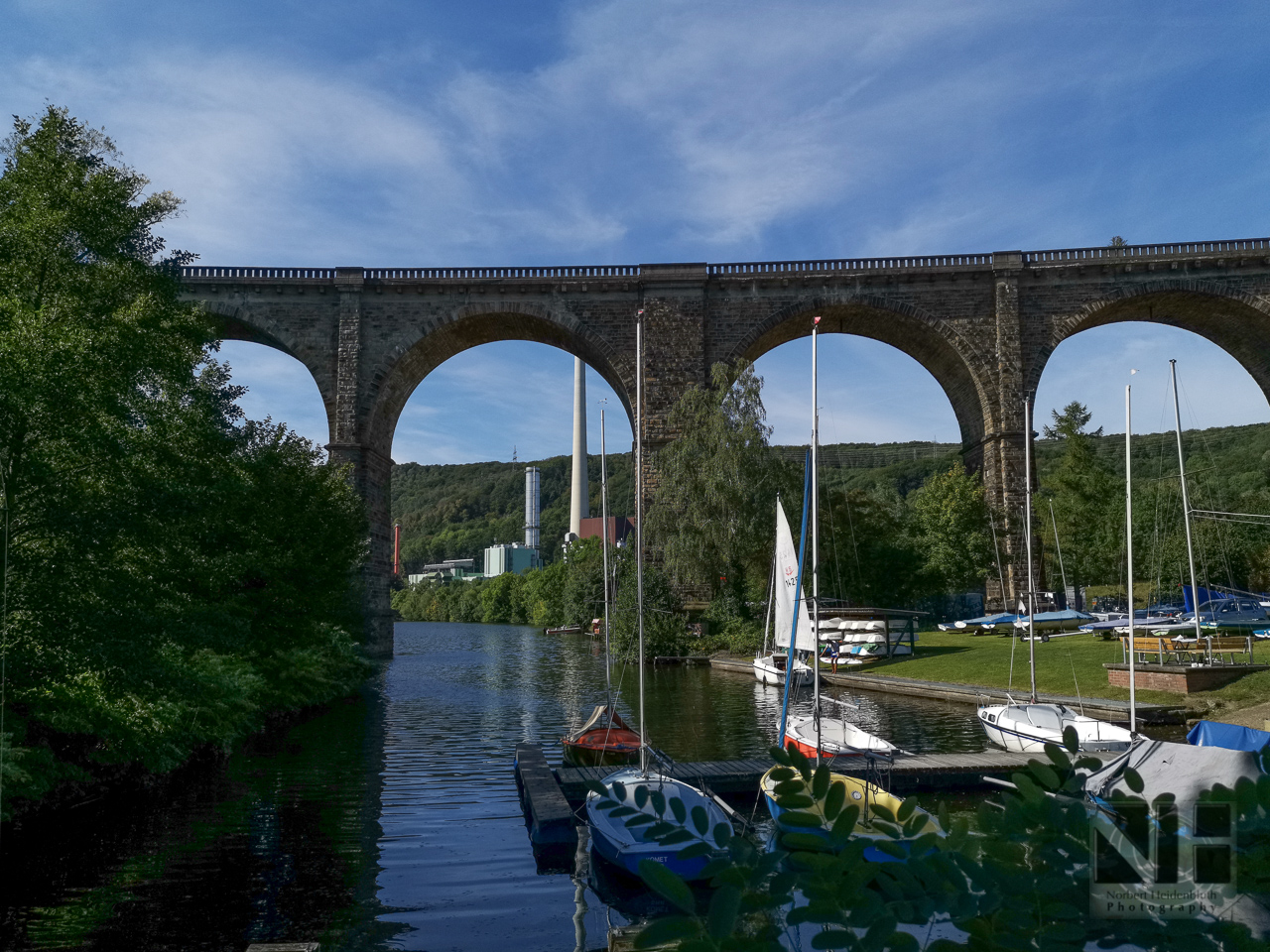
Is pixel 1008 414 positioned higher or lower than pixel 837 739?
higher

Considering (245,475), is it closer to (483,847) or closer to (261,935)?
(483,847)

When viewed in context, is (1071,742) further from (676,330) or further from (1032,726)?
(676,330)

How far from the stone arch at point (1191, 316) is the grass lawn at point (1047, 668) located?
479 inches

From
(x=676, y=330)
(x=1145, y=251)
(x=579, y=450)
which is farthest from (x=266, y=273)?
(x=579, y=450)

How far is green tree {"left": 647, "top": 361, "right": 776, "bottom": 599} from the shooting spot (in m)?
39.2

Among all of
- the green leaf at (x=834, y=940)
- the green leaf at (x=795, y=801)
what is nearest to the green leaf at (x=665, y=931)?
the green leaf at (x=834, y=940)

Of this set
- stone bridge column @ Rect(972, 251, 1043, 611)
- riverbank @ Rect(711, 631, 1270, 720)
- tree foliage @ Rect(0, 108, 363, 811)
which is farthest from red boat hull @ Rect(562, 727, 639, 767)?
stone bridge column @ Rect(972, 251, 1043, 611)

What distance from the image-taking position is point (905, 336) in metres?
42.5

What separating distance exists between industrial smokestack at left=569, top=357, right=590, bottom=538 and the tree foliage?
272 feet

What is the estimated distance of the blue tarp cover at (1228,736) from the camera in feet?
35.5

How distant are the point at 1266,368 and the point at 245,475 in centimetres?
4224

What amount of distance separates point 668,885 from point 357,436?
3950cm

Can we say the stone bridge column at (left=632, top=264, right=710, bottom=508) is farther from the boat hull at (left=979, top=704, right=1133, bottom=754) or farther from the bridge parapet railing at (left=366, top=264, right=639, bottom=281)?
the boat hull at (left=979, top=704, right=1133, bottom=754)

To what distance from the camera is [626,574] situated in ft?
139
